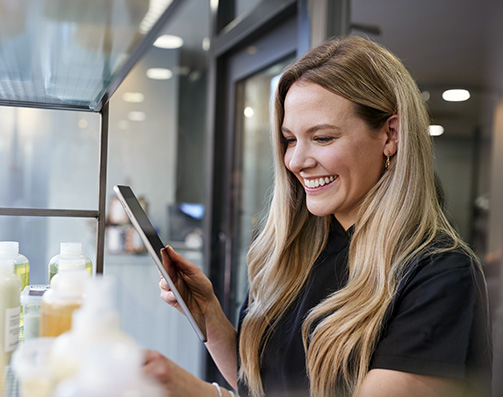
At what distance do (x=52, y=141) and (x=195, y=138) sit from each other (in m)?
0.92

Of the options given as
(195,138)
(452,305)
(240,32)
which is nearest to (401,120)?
(452,305)

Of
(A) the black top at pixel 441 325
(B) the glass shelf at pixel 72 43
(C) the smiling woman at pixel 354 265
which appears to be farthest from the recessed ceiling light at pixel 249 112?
(A) the black top at pixel 441 325

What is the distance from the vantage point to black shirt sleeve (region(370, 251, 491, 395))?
92cm

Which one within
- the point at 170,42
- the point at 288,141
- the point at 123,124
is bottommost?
the point at 288,141

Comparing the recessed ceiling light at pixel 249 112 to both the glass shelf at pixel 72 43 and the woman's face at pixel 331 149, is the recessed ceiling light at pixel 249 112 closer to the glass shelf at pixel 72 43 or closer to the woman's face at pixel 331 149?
the woman's face at pixel 331 149

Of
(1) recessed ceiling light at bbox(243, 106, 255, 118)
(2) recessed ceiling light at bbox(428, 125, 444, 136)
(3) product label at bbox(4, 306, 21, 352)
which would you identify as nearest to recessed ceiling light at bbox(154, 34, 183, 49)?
(1) recessed ceiling light at bbox(243, 106, 255, 118)

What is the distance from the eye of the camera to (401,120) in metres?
1.14

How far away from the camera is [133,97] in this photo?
354 centimetres

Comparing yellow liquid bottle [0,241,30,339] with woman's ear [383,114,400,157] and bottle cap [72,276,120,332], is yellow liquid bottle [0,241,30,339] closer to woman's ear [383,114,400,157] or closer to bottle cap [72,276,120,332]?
bottle cap [72,276,120,332]

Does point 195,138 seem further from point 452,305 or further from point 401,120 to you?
point 452,305

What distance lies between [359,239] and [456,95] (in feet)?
2.82

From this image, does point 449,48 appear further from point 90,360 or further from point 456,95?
point 90,360

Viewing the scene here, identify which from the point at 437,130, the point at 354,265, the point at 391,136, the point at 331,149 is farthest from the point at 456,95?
the point at 354,265

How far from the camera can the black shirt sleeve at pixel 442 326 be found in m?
0.92
